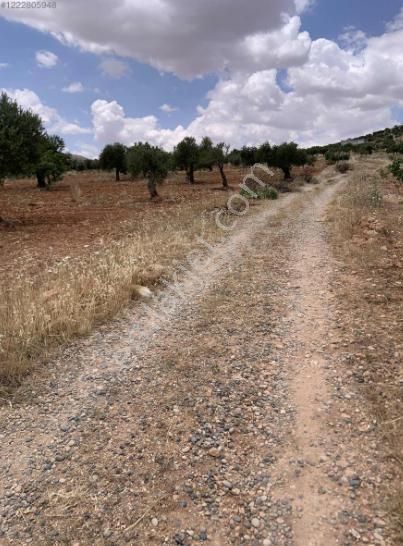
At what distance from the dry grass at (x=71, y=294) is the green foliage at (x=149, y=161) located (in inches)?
606

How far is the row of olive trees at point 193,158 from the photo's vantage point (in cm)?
2567

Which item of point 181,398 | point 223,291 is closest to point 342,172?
point 223,291

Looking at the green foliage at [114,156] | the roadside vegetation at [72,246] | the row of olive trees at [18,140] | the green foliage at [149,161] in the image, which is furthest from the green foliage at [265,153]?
the row of olive trees at [18,140]

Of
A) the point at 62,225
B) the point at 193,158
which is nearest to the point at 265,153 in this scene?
the point at 193,158

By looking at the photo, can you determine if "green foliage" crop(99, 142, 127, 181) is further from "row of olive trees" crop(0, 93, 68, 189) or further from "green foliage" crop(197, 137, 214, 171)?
"row of olive trees" crop(0, 93, 68, 189)

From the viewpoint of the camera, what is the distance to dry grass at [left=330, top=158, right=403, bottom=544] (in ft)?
11.3

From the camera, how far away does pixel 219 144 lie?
105 ft

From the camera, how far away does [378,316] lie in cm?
593

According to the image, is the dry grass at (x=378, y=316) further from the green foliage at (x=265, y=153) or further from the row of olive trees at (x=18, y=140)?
the green foliage at (x=265, y=153)

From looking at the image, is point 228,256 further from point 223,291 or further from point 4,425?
point 4,425

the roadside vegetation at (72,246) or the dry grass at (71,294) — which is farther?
the roadside vegetation at (72,246)

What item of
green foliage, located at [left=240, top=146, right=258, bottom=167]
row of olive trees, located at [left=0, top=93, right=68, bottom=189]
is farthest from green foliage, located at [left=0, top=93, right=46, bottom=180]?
green foliage, located at [left=240, top=146, right=258, bottom=167]

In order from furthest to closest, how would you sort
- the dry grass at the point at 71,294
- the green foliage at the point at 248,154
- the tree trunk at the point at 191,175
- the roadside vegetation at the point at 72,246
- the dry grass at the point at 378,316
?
the green foliage at the point at 248,154 → the tree trunk at the point at 191,175 → the roadside vegetation at the point at 72,246 → the dry grass at the point at 71,294 → the dry grass at the point at 378,316

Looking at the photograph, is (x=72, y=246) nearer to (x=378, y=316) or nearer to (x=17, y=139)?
(x=17, y=139)
